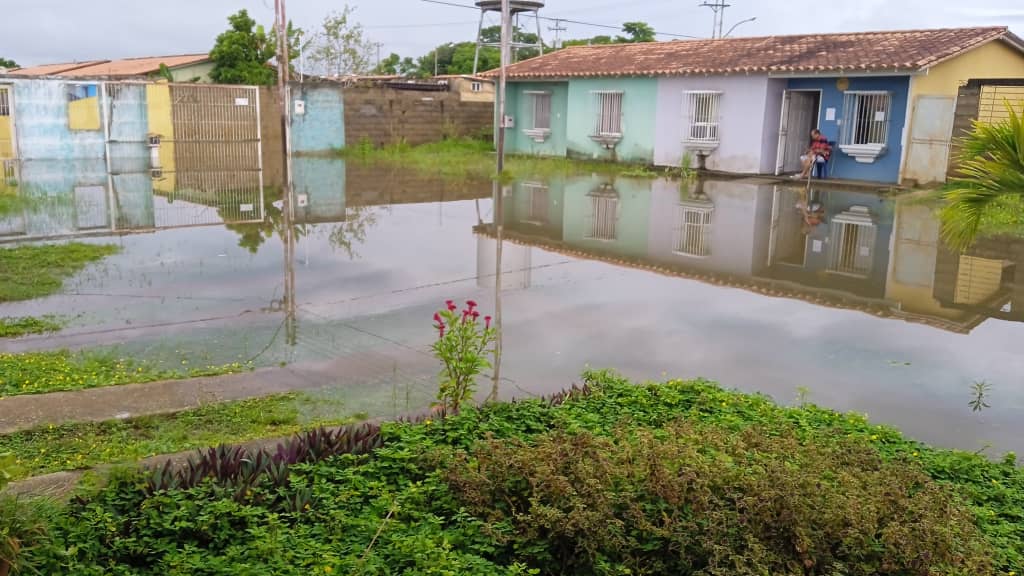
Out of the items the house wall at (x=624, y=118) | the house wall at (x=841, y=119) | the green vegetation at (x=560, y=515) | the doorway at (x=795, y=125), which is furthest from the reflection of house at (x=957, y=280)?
the house wall at (x=624, y=118)

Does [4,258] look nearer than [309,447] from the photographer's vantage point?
No

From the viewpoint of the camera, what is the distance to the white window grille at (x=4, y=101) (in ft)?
77.9

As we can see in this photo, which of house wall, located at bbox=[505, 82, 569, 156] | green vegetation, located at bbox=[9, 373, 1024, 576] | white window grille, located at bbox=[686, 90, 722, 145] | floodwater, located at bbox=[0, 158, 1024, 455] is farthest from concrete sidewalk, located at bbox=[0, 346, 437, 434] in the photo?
house wall, located at bbox=[505, 82, 569, 156]

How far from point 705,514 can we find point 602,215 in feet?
41.9

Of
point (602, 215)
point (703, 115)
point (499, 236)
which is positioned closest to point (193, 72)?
point (703, 115)

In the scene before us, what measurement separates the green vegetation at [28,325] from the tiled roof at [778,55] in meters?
18.3

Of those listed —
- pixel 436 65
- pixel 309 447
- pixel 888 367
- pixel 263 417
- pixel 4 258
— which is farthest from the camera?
pixel 436 65

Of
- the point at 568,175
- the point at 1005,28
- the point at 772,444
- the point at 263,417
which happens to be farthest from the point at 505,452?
the point at 1005,28

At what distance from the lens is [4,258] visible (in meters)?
11.0

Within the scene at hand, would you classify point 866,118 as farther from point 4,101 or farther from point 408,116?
point 4,101

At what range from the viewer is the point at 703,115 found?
24.6m

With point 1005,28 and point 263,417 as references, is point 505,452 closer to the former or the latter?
point 263,417

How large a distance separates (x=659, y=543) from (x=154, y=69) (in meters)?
35.4

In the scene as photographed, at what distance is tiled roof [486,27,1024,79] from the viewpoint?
68.2 ft
